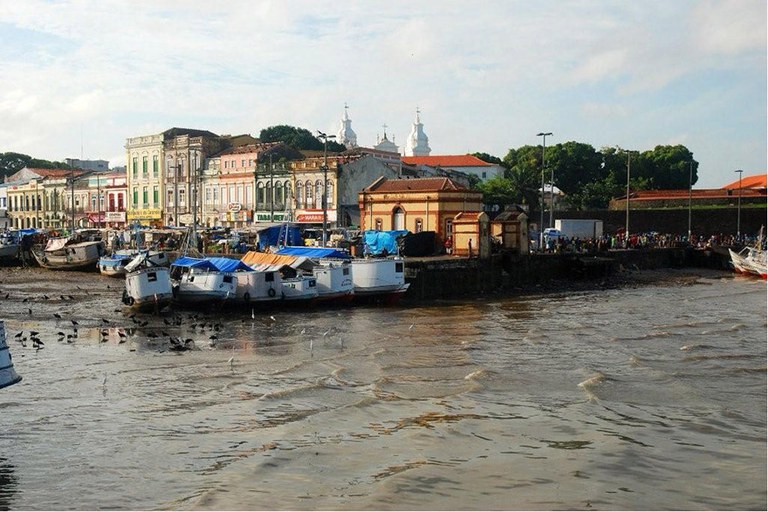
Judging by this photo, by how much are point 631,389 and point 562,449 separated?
605cm

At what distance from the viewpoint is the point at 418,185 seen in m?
59.1

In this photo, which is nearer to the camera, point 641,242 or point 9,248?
point 9,248

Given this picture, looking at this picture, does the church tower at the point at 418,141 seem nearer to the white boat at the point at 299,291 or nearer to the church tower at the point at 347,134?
the church tower at the point at 347,134

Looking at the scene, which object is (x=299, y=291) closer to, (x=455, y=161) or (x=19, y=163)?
(x=455, y=161)

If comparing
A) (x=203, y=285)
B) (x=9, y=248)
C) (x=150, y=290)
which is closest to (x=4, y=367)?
(x=150, y=290)

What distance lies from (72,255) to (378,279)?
2836 cm

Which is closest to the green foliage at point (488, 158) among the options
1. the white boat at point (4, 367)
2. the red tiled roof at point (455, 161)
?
the red tiled roof at point (455, 161)

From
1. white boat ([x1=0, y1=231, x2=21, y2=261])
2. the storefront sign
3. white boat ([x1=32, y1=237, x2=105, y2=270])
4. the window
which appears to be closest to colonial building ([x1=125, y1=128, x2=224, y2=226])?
the storefront sign

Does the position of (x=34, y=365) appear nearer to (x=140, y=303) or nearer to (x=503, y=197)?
(x=140, y=303)

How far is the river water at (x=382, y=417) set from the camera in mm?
14438

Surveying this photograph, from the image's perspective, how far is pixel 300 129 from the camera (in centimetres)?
11406

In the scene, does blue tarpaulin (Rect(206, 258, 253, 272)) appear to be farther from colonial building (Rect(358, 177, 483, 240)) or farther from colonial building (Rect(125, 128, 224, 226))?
colonial building (Rect(125, 128, 224, 226))

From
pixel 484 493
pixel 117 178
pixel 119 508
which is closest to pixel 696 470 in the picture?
pixel 484 493

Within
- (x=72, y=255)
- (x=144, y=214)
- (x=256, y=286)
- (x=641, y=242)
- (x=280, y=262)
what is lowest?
(x=256, y=286)
